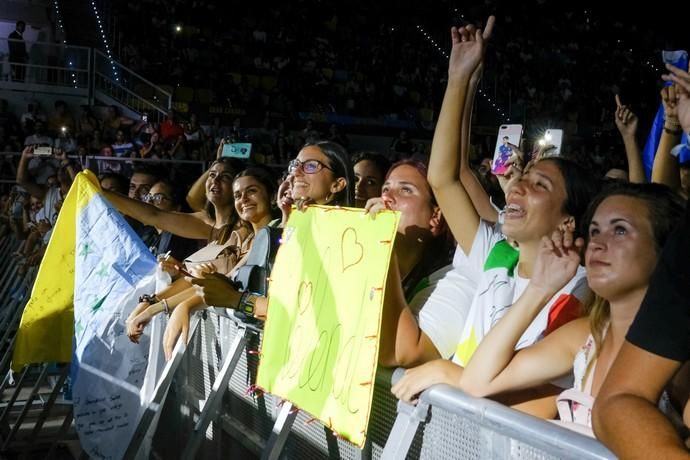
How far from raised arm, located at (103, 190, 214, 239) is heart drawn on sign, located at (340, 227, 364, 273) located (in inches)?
103

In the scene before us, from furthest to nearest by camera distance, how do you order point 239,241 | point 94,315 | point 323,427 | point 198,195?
point 198,195, point 239,241, point 94,315, point 323,427

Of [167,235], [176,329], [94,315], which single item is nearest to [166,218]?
[167,235]

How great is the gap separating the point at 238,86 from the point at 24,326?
13.2 m

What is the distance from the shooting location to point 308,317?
2594mm

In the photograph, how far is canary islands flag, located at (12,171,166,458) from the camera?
12.3ft

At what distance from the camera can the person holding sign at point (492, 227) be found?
219 cm

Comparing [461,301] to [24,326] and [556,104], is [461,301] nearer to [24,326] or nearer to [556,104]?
[24,326]

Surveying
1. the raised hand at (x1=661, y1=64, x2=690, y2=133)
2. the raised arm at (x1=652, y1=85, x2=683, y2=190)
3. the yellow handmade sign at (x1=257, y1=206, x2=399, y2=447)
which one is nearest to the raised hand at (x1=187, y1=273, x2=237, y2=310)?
the yellow handmade sign at (x1=257, y1=206, x2=399, y2=447)

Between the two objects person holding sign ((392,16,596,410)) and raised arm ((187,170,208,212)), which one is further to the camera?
raised arm ((187,170,208,212))

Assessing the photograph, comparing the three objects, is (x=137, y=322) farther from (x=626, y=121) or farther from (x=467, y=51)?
(x=626, y=121)

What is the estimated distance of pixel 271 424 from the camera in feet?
9.98

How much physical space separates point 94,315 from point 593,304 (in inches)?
109

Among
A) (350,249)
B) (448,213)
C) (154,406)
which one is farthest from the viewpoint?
(154,406)

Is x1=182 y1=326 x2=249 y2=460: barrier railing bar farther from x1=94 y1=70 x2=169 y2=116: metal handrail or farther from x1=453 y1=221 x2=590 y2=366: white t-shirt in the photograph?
x1=94 y1=70 x2=169 y2=116: metal handrail
